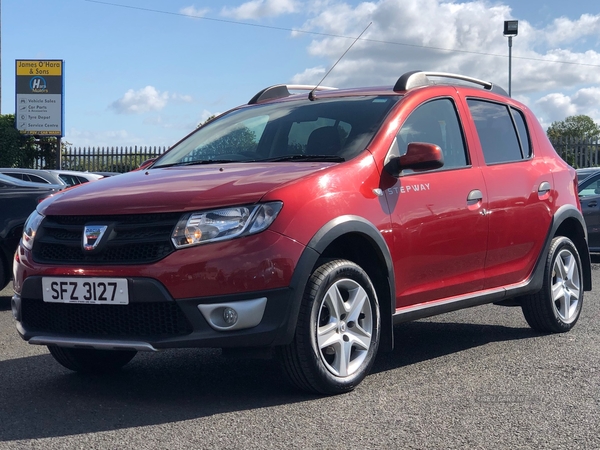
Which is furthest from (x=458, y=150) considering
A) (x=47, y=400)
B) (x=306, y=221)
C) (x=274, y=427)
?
(x=47, y=400)

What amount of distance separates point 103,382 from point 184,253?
133 cm

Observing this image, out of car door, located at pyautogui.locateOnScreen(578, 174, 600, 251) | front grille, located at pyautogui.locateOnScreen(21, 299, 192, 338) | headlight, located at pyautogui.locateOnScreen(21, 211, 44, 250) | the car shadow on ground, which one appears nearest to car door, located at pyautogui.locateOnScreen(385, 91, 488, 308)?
the car shadow on ground

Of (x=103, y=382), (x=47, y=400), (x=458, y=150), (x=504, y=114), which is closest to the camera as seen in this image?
(x=47, y=400)

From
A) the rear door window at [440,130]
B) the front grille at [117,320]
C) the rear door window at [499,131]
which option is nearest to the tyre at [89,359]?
the front grille at [117,320]

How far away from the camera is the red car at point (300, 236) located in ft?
14.1

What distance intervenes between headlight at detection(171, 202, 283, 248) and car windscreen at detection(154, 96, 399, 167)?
0.88 metres

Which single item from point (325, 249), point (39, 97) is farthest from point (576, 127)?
point (325, 249)

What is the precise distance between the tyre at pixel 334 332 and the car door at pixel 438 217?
337 millimetres

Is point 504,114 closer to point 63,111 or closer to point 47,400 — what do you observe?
point 47,400

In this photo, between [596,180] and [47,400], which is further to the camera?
[596,180]

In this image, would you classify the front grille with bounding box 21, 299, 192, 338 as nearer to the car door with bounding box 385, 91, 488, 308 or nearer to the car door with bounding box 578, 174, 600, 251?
the car door with bounding box 385, 91, 488, 308

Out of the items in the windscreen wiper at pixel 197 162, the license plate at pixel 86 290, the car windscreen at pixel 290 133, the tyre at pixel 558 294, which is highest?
the car windscreen at pixel 290 133

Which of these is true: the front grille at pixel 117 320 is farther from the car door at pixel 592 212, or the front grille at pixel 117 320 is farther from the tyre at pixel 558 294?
the car door at pixel 592 212

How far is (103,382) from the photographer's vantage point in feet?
16.9
